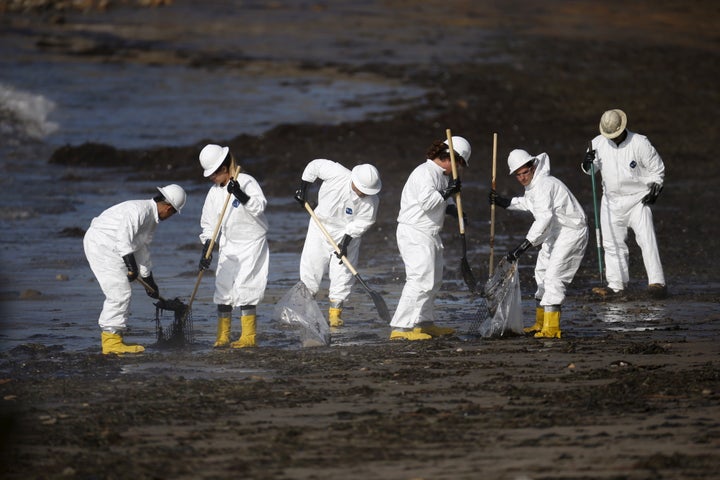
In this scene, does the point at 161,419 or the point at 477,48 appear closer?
the point at 161,419

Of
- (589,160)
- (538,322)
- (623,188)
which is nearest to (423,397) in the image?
(538,322)

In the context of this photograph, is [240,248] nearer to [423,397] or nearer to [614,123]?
[423,397]

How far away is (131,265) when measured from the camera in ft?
34.3

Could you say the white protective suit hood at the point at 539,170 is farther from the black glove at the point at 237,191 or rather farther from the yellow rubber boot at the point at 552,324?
the black glove at the point at 237,191

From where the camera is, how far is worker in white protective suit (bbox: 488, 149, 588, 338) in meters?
11.0

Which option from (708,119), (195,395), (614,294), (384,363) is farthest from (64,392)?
(708,119)

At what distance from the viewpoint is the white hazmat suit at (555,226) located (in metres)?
11.0

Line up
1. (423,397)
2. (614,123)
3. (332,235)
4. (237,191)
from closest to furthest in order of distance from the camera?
(423,397)
(237,191)
(332,235)
(614,123)

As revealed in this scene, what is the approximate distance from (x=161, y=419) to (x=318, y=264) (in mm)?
4450

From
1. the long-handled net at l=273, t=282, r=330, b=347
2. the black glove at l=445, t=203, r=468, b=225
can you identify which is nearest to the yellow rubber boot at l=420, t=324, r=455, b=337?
the long-handled net at l=273, t=282, r=330, b=347

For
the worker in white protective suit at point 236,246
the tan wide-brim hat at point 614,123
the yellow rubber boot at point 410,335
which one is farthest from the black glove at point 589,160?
the worker in white protective suit at point 236,246

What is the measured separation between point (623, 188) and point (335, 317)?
359 cm

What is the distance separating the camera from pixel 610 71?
30.4 meters

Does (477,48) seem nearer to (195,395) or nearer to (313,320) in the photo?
(313,320)
